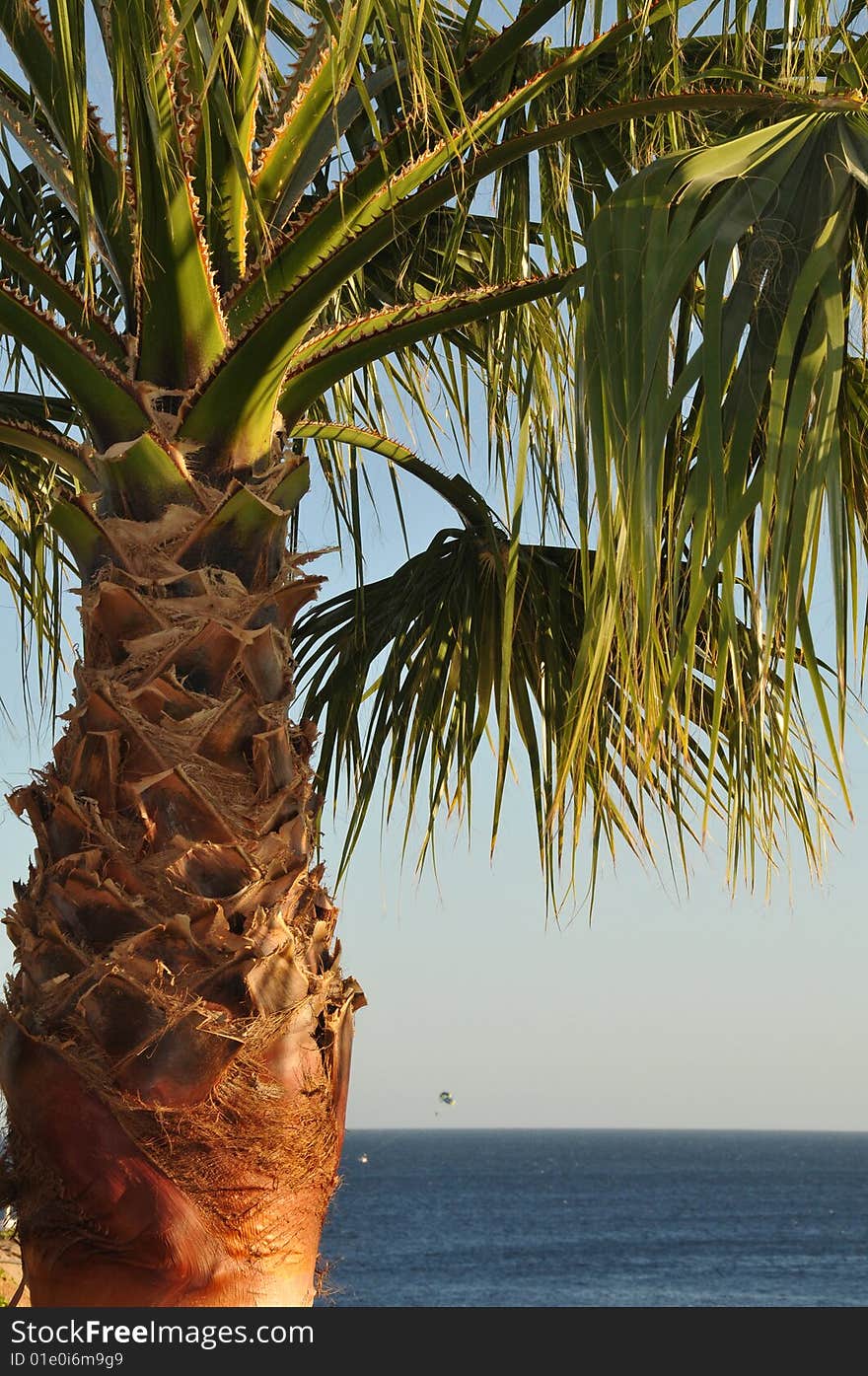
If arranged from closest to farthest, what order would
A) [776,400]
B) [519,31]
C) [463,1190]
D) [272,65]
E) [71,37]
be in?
[776,400]
[71,37]
[519,31]
[272,65]
[463,1190]

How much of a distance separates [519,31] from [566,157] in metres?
0.32

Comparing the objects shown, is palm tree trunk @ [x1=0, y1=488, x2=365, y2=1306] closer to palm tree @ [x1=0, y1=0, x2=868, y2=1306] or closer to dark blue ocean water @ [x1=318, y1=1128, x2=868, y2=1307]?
palm tree @ [x1=0, y1=0, x2=868, y2=1306]

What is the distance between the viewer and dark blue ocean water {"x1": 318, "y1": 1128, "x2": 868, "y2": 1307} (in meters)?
58.0

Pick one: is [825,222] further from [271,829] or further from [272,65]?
[272,65]

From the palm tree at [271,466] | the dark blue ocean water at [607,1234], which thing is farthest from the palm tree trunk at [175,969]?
the dark blue ocean water at [607,1234]

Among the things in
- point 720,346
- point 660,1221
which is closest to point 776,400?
point 720,346

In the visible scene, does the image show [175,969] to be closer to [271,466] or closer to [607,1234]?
[271,466]

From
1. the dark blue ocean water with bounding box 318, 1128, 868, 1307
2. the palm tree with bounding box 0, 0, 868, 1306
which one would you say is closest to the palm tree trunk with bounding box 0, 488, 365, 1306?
the palm tree with bounding box 0, 0, 868, 1306

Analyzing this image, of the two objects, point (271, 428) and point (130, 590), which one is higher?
point (271, 428)

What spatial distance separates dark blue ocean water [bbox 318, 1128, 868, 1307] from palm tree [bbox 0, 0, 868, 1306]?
33.5m

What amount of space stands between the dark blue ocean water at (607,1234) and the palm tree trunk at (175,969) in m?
33.4

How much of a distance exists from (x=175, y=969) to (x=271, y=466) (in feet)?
4.09

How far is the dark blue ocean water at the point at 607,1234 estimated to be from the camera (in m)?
58.0

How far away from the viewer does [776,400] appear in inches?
89.2
